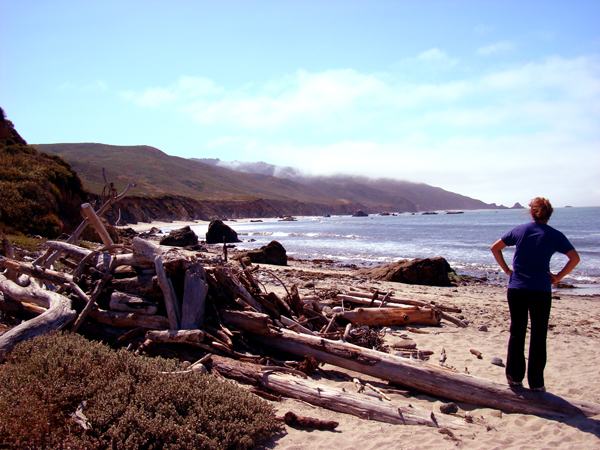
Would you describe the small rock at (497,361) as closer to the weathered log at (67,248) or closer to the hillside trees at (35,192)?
the weathered log at (67,248)

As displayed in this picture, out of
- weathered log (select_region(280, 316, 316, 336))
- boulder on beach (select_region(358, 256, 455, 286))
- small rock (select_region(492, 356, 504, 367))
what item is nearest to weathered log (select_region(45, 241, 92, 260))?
weathered log (select_region(280, 316, 316, 336))

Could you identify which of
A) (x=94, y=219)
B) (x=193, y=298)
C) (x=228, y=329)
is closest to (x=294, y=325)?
(x=228, y=329)

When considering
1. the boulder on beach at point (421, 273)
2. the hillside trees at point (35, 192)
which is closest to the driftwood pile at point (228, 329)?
the boulder on beach at point (421, 273)

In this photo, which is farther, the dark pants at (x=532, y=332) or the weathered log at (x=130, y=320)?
the weathered log at (x=130, y=320)

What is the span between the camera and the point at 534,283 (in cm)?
425

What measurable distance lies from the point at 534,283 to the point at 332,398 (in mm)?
2709

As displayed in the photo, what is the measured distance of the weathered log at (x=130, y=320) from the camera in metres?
5.41

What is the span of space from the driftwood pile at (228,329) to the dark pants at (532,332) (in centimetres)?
25

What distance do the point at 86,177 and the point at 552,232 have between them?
114072 mm

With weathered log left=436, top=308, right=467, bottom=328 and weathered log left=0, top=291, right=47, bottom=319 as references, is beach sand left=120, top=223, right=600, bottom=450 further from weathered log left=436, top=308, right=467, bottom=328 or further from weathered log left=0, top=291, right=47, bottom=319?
weathered log left=0, top=291, right=47, bottom=319

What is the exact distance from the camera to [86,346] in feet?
13.6

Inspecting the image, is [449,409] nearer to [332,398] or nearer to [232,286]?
[332,398]

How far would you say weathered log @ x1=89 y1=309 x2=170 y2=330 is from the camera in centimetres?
541

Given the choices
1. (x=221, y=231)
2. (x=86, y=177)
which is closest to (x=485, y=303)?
(x=221, y=231)
